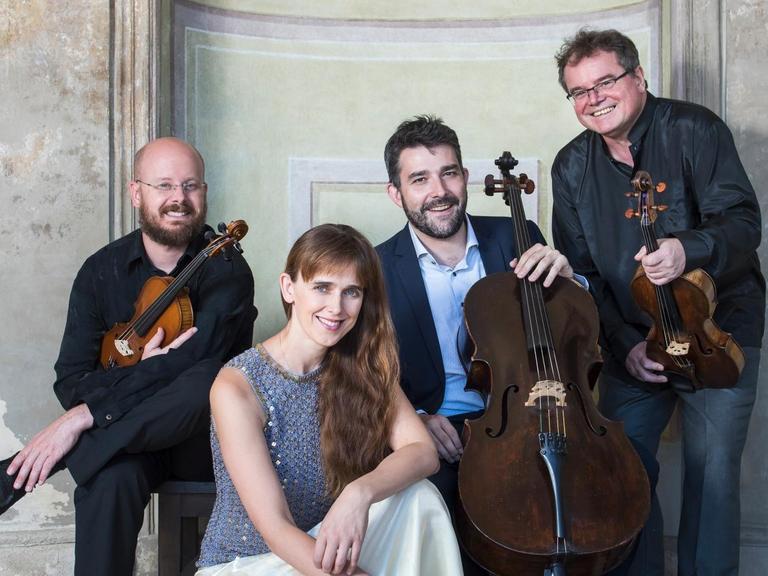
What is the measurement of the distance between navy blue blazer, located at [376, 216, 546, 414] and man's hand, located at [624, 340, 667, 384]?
0.39m

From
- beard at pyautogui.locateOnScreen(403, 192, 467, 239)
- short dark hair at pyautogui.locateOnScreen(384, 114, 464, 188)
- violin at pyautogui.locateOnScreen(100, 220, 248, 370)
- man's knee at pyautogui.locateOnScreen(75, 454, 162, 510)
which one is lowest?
man's knee at pyautogui.locateOnScreen(75, 454, 162, 510)

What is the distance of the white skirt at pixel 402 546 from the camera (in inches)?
73.7

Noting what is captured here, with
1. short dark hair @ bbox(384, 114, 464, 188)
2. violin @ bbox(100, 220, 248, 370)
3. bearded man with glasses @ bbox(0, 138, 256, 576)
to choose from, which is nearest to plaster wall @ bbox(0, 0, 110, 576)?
bearded man with glasses @ bbox(0, 138, 256, 576)

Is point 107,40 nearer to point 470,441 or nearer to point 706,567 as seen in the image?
point 470,441

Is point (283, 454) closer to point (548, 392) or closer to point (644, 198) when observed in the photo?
point (548, 392)

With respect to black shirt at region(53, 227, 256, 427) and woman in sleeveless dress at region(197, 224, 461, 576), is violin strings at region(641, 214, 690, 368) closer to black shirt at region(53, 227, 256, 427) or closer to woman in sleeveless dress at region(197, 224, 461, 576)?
woman in sleeveless dress at region(197, 224, 461, 576)

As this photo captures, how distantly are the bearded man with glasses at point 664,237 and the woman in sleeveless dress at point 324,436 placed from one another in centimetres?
78

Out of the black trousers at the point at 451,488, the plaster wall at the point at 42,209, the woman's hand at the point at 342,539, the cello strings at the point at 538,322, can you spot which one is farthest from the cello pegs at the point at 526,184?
the plaster wall at the point at 42,209

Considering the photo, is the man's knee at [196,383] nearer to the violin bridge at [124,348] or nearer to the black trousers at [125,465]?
the black trousers at [125,465]

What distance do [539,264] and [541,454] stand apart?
0.51 meters

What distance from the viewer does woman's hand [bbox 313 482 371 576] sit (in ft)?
5.81

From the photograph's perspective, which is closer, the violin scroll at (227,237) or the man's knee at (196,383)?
the man's knee at (196,383)

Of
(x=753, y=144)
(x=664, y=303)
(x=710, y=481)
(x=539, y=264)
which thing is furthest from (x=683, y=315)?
(x=753, y=144)

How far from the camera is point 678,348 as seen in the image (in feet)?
7.84
